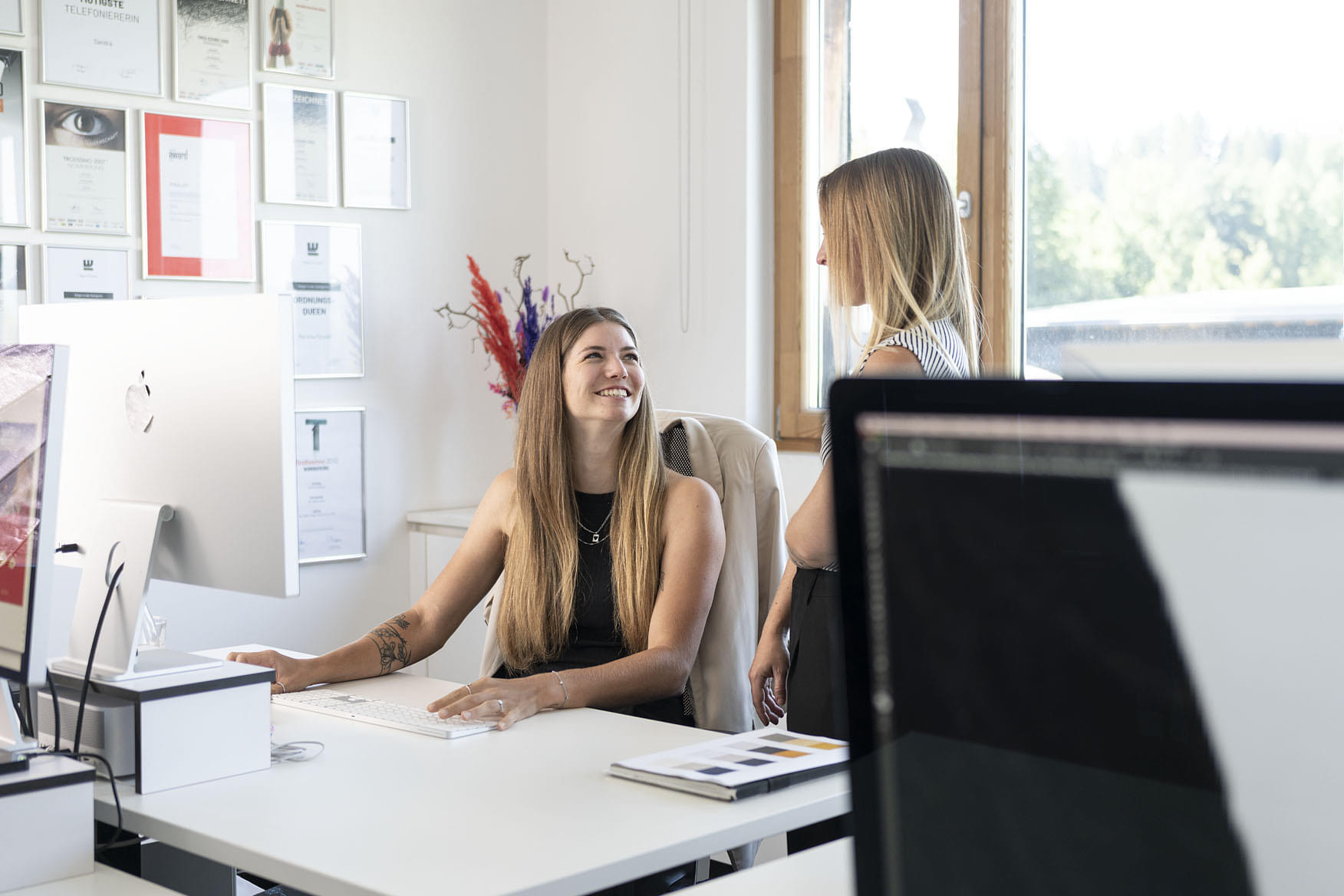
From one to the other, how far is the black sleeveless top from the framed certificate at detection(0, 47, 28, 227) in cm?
187

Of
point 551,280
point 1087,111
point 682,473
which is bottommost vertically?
point 682,473

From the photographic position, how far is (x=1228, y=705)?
0.42 meters

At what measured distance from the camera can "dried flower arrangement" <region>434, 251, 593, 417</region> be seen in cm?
364

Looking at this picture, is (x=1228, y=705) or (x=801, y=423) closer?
(x=1228, y=705)

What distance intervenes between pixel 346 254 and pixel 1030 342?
199 centimetres

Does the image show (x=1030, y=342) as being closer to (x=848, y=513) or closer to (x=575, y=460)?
(x=575, y=460)

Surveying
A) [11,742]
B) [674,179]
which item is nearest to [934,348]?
[11,742]

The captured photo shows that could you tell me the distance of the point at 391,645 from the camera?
81.4 inches

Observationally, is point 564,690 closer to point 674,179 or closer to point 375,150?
point 674,179

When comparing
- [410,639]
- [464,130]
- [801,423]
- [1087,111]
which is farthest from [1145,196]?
[464,130]

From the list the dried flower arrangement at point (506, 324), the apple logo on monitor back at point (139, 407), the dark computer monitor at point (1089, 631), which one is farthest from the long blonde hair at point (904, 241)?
the dried flower arrangement at point (506, 324)

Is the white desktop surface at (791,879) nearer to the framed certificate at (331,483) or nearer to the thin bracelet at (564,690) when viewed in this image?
the thin bracelet at (564,690)

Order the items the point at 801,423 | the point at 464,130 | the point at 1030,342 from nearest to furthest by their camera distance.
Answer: the point at 1030,342 < the point at 801,423 < the point at 464,130

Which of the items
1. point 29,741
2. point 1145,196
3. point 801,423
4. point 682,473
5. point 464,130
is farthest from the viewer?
point 464,130
